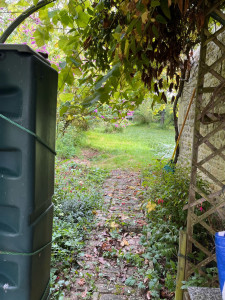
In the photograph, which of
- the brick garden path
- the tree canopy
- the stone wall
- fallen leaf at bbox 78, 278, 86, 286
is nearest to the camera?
the tree canopy

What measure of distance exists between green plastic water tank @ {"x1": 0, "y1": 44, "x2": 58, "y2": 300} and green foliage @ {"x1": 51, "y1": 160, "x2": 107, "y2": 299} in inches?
70.0

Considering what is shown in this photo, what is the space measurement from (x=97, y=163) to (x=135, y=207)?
13.8 feet

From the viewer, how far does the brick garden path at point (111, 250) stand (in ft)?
9.61

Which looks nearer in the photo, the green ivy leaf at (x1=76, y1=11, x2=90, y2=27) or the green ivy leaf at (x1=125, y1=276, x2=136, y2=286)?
the green ivy leaf at (x1=76, y1=11, x2=90, y2=27)

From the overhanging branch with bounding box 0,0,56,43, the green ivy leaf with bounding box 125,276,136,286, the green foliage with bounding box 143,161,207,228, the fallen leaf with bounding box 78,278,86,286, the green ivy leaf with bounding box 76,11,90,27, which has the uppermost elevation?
the green ivy leaf with bounding box 76,11,90,27

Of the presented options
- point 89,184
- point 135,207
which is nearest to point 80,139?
point 89,184

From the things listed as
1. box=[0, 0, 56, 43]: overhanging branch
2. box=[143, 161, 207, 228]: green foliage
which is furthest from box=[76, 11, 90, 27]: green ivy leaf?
box=[143, 161, 207, 228]: green foliage

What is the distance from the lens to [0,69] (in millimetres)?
1256

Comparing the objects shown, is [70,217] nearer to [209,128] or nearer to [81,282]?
[81,282]

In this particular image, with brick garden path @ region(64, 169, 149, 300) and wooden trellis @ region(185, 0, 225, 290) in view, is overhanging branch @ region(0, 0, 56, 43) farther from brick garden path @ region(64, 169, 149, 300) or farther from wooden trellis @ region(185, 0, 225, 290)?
brick garden path @ region(64, 169, 149, 300)

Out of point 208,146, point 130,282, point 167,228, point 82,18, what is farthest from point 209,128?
point 82,18

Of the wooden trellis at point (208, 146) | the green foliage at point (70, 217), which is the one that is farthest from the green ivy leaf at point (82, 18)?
the green foliage at point (70, 217)

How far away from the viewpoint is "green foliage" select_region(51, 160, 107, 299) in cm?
323

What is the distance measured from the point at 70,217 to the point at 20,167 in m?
3.38
